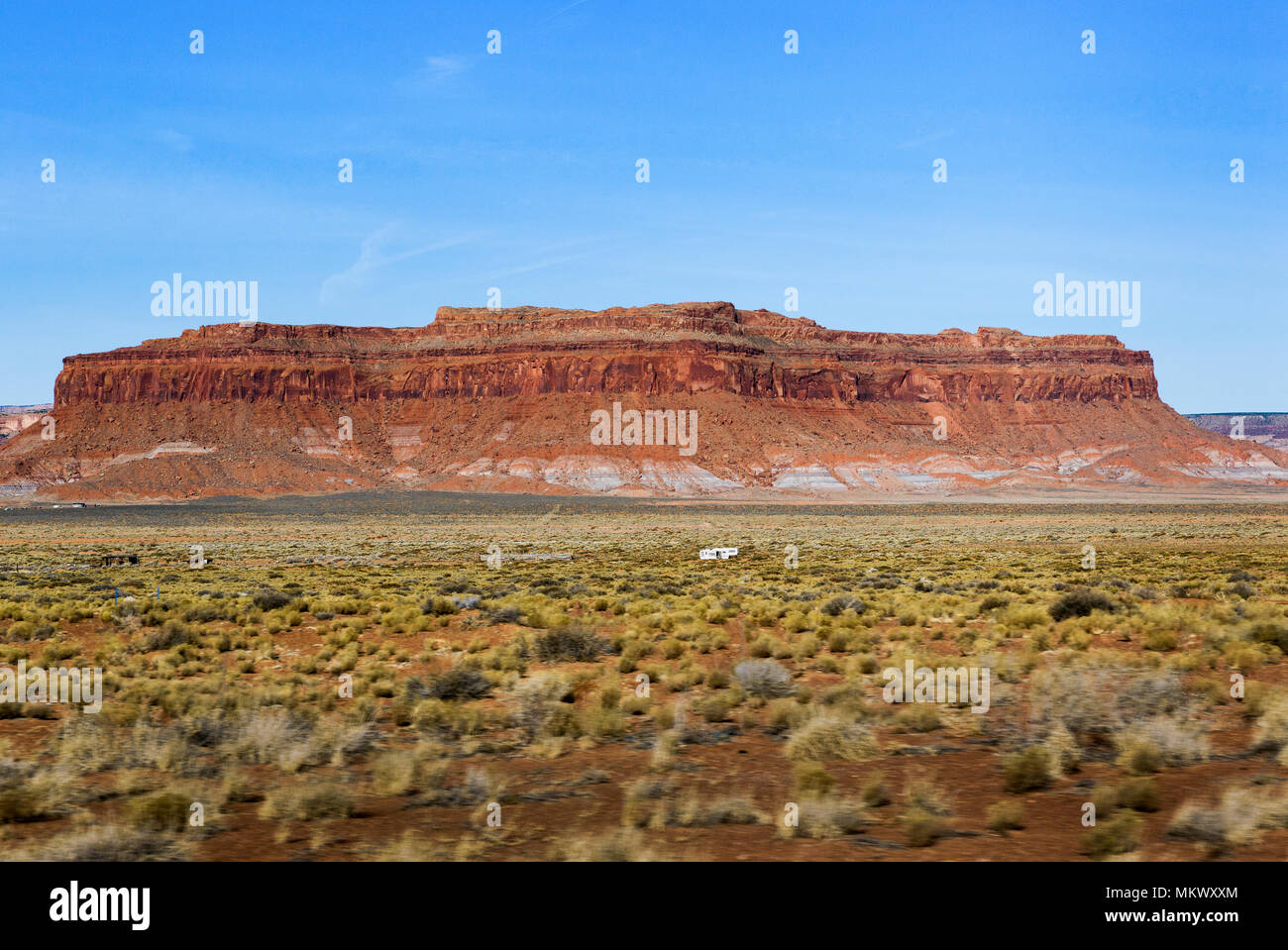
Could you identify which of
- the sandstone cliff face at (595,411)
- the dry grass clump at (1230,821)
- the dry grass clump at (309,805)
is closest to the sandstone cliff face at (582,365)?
the sandstone cliff face at (595,411)

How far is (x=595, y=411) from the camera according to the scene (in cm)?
15975

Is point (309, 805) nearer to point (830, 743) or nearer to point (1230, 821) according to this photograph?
point (830, 743)

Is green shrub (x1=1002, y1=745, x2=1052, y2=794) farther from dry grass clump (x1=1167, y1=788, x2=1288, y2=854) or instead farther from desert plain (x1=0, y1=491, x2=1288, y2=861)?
dry grass clump (x1=1167, y1=788, x2=1288, y2=854)

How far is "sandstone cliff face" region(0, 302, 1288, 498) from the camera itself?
148 m

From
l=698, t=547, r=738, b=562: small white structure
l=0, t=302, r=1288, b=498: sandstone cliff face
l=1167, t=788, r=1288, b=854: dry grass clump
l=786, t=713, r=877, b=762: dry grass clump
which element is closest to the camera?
l=1167, t=788, r=1288, b=854: dry grass clump

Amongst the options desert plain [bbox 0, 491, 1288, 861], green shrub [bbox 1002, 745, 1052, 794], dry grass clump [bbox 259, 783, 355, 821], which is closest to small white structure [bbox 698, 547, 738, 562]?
desert plain [bbox 0, 491, 1288, 861]

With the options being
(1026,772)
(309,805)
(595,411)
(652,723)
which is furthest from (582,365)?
(309,805)

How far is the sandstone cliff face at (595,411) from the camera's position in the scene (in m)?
148

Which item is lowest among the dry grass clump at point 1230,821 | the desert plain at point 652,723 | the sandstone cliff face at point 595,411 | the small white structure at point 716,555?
the small white structure at point 716,555

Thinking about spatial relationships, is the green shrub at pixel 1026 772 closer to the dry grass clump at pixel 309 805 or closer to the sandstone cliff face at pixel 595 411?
the dry grass clump at pixel 309 805

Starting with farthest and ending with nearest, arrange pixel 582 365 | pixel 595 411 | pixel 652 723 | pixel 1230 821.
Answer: pixel 582 365, pixel 595 411, pixel 652 723, pixel 1230 821

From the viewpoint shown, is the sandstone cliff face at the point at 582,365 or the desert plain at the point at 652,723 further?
the sandstone cliff face at the point at 582,365

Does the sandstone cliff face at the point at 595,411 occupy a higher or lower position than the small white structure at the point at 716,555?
higher

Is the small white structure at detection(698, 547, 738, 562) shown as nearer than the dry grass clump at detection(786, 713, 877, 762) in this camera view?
No
